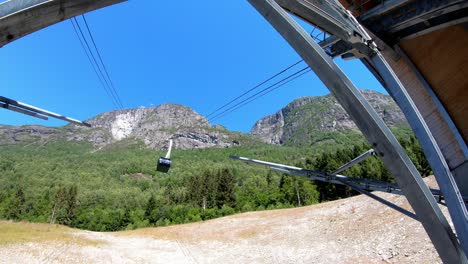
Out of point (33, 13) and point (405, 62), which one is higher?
point (405, 62)

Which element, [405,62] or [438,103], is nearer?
[438,103]

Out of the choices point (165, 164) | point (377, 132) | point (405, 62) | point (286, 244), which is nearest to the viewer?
point (377, 132)

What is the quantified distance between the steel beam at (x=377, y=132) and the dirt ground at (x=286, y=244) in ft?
49.2

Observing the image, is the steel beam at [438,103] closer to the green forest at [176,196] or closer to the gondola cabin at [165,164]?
the gondola cabin at [165,164]

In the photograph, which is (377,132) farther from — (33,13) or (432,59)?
(432,59)

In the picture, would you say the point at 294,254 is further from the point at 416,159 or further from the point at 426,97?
the point at 416,159

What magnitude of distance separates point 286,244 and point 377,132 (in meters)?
24.1

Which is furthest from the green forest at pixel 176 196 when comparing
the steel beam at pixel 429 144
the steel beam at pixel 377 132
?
the steel beam at pixel 377 132

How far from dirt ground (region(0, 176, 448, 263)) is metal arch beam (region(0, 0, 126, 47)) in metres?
19.1

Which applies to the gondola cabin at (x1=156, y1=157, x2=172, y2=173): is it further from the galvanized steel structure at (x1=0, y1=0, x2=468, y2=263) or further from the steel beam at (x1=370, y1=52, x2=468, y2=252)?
the steel beam at (x1=370, y1=52, x2=468, y2=252)

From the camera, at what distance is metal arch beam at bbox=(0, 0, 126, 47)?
2.77m

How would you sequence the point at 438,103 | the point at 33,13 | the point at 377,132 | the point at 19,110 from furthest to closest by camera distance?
the point at 438,103 → the point at 377,132 → the point at 19,110 → the point at 33,13

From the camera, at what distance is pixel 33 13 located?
282 cm

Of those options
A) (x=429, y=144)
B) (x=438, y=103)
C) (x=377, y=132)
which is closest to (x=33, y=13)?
(x=377, y=132)
